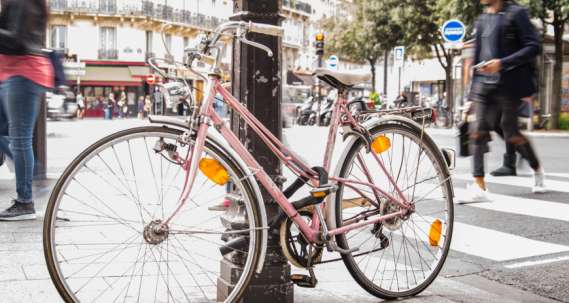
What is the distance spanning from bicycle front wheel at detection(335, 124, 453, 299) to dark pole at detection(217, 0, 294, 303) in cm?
32

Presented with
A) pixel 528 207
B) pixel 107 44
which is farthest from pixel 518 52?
pixel 107 44

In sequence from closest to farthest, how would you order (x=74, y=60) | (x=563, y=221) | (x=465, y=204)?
(x=563, y=221) < (x=465, y=204) < (x=74, y=60)

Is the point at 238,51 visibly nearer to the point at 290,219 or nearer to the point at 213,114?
the point at 213,114

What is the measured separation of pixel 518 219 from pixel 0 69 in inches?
172

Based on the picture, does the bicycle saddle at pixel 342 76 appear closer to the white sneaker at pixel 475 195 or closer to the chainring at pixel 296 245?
the chainring at pixel 296 245

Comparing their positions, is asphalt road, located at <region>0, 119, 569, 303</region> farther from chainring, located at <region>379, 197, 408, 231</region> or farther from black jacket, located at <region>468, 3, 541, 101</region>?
black jacket, located at <region>468, 3, 541, 101</region>

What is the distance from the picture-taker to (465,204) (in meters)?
6.00

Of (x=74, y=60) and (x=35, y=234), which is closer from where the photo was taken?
(x=35, y=234)

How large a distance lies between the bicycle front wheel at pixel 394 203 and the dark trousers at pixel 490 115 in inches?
71.3

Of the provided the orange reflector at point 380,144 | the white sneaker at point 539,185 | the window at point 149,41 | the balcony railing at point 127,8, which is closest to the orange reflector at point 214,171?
the orange reflector at point 380,144

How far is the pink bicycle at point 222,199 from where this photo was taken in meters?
2.29

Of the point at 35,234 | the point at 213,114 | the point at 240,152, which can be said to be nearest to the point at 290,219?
the point at 240,152

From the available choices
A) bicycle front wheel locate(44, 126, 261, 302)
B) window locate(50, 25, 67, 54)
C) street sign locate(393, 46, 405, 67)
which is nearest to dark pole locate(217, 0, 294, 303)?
bicycle front wheel locate(44, 126, 261, 302)

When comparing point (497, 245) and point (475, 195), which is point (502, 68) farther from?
point (475, 195)
